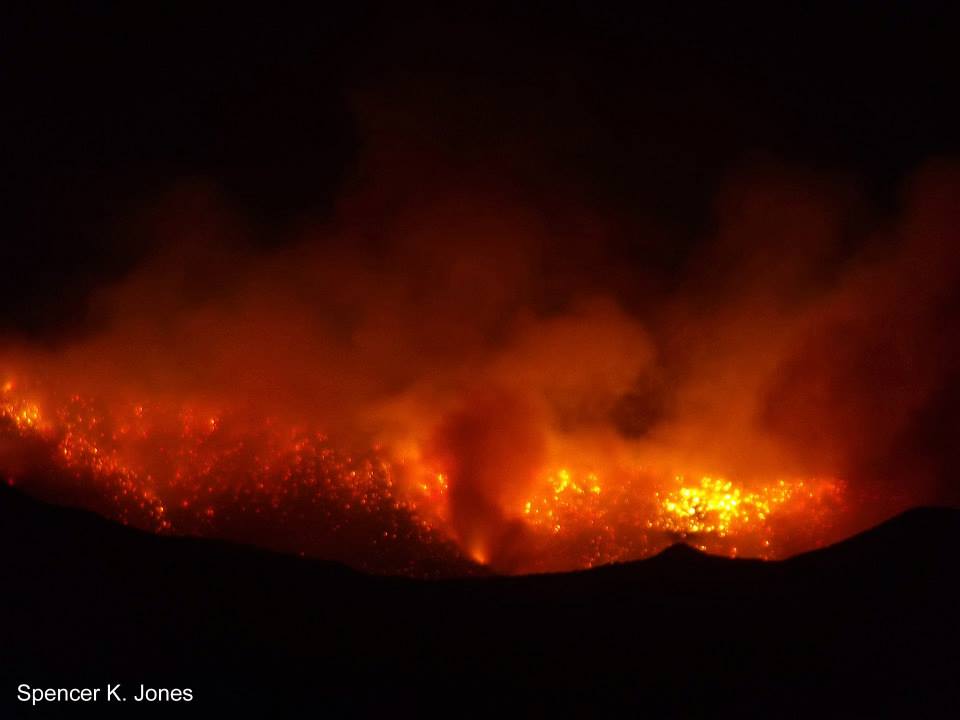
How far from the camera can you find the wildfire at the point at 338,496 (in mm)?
9172

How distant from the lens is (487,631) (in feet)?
21.9

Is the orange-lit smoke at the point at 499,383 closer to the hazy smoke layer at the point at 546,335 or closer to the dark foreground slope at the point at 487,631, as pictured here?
the hazy smoke layer at the point at 546,335

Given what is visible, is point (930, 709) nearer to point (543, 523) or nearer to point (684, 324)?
point (543, 523)

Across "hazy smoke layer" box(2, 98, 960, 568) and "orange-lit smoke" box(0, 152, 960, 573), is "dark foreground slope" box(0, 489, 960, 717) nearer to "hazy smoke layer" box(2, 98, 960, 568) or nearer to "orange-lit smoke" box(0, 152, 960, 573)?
"orange-lit smoke" box(0, 152, 960, 573)

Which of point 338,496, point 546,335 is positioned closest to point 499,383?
point 546,335

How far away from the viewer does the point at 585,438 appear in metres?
10.9

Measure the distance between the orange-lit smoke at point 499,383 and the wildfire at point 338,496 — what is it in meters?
0.03

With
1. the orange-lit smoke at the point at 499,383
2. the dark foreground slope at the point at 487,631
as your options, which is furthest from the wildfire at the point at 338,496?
the dark foreground slope at the point at 487,631

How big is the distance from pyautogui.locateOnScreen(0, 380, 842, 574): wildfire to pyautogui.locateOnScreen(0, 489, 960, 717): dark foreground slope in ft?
6.32

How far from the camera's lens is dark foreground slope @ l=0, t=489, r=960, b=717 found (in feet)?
20.2

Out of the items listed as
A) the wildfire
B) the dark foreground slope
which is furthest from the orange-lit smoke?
the dark foreground slope

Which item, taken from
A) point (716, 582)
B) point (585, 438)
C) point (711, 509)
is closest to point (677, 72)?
point (585, 438)

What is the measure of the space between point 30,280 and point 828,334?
8.88m

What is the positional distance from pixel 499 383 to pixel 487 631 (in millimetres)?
4963
